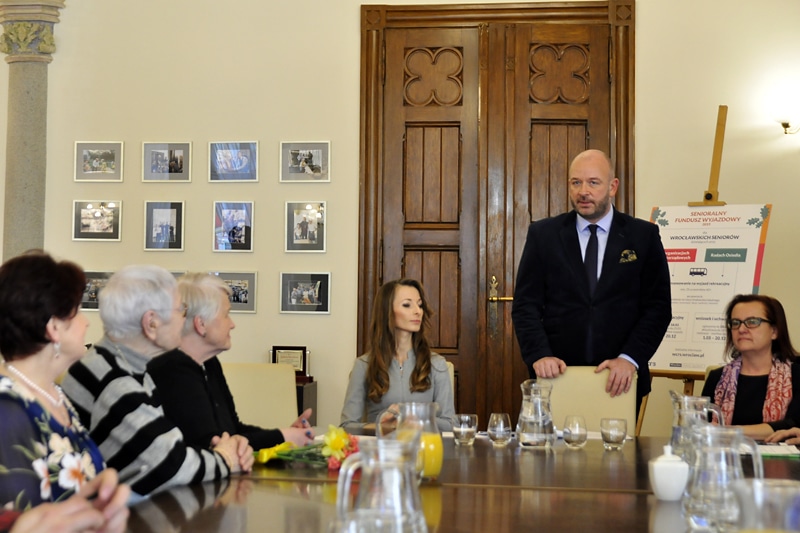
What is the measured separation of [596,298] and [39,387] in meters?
2.89

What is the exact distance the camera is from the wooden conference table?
1948 mm

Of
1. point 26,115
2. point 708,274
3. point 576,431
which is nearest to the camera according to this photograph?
point 576,431

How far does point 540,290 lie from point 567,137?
90.2 inches

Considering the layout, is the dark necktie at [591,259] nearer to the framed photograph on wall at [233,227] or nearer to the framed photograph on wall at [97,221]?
the framed photograph on wall at [233,227]

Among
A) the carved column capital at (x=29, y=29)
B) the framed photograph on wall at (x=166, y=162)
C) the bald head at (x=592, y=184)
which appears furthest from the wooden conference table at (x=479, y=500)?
the carved column capital at (x=29, y=29)

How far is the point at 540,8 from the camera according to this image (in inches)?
258

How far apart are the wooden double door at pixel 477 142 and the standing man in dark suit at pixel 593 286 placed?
194cm

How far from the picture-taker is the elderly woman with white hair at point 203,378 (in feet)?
9.35

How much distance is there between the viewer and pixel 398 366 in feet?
14.0

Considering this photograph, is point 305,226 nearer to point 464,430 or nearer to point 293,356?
point 293,356

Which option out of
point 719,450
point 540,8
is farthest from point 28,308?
point 540,8

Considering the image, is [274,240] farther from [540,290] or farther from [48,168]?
[540,290]

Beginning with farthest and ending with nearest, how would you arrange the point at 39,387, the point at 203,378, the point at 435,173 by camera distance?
1. the point at 435,173
2. the point at 203,378
3. the point at 39,387

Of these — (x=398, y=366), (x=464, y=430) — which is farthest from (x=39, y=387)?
(x=398, y=366)
